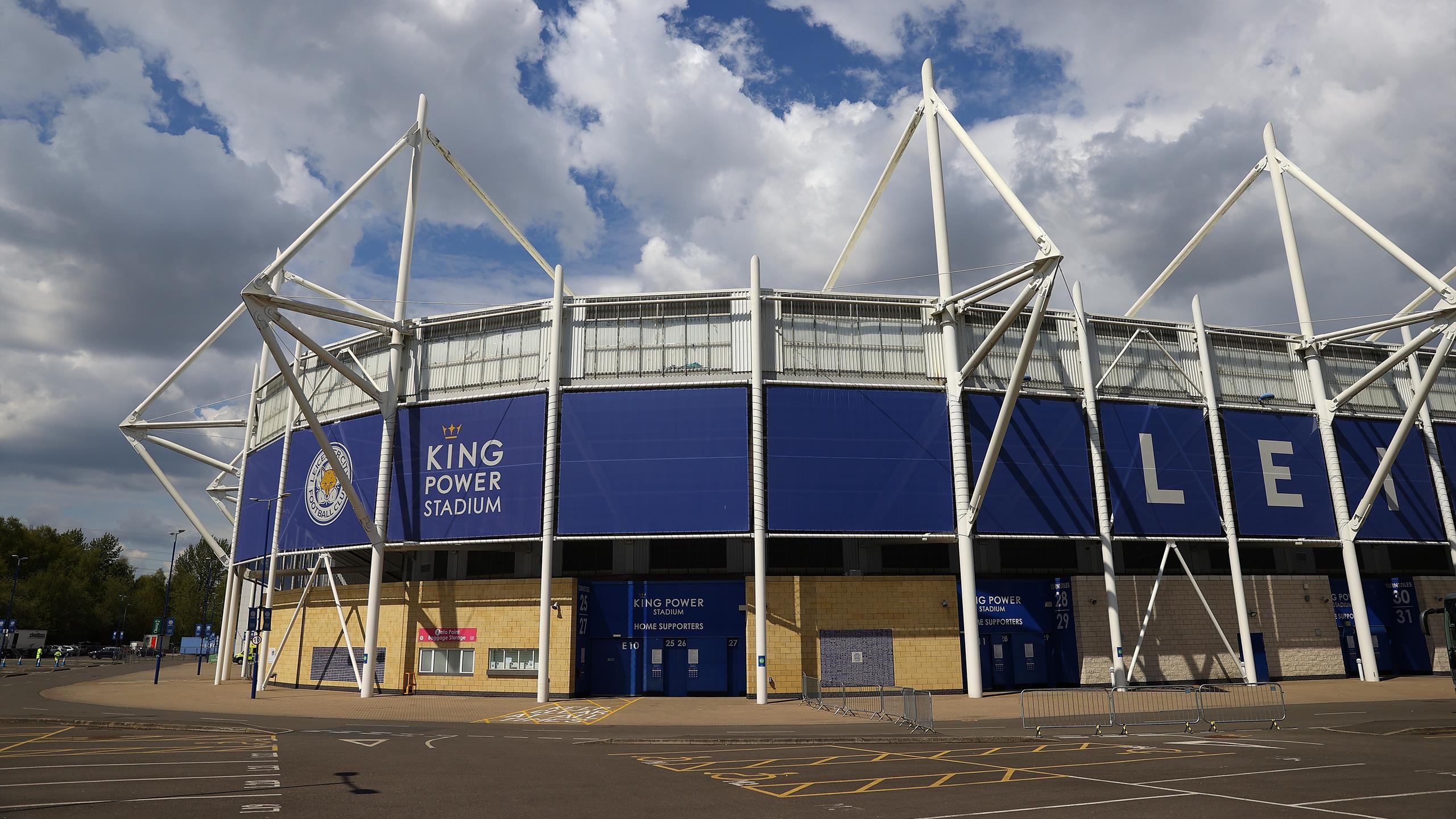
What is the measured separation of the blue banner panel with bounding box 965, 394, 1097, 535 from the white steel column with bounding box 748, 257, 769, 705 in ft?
33.7

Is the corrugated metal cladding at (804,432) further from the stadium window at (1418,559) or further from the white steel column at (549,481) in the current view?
the stadium window at (1418,559)

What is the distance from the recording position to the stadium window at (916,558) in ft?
148

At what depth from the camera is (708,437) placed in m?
39.8

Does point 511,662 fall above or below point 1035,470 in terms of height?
below

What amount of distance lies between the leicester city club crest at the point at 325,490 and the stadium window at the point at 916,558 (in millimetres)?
28151

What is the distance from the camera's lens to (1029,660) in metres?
41.3

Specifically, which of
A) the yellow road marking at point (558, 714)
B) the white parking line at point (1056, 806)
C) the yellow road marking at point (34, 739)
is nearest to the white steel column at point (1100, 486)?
the yellow road marking at point (558, 714)

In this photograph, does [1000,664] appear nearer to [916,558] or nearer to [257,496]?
[916,558]

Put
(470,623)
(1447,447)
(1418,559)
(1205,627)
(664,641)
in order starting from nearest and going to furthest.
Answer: (664,641)
(470,623)
(1205,627)
(1447,447)
(1418,559)

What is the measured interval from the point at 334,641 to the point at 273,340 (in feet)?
54.0

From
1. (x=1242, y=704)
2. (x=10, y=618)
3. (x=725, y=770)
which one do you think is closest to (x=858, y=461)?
(x=1242, y=704)

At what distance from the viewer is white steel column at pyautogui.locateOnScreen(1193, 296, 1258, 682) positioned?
41562 mm

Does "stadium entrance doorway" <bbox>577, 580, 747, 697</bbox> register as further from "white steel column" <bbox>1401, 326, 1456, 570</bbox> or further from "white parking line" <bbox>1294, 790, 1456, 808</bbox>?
"white steel column" <bbox>1401, 326, 1456, 570</bbox>

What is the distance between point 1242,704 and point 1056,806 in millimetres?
24905
